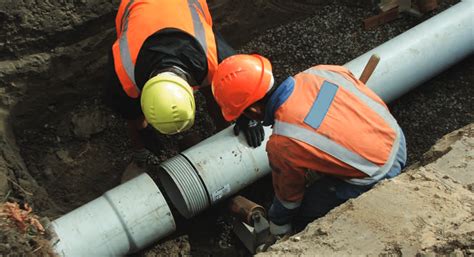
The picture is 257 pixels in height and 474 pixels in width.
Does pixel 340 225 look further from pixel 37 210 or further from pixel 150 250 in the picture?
pixel 37 210

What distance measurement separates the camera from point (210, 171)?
13.9ft

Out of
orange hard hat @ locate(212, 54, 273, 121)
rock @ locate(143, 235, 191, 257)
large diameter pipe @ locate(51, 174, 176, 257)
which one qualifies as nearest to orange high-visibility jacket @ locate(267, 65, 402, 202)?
orange hard hat @ locate(212, 54, 273, 121)

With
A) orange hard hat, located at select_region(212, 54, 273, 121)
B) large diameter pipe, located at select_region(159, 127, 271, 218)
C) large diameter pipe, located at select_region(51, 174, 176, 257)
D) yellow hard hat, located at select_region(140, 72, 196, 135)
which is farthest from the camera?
large diameter pipe, located at select_region(159, 127, 271, 218)

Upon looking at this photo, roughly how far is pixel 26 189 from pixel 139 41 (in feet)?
5.15

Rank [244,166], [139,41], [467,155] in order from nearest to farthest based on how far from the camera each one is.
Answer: [467,155] < [139,41] < [244,166]

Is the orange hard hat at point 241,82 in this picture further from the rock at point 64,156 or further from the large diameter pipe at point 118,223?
the rock at point 64,156

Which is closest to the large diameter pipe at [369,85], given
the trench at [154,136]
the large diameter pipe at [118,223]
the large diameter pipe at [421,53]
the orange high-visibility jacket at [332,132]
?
the large diameter pipe at [421,53]

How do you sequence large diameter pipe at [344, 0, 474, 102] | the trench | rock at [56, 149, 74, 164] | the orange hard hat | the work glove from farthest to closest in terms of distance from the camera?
rock at [56, 149, 74, 164]
large diameter pipe at [344, 0, 474, 102]
the trench
the work glove
the orange hard hat

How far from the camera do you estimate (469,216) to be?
267 cm

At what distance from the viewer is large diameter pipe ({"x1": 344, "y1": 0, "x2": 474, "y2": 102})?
481 centimetres

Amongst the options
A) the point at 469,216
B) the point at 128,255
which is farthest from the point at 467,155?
the point at 128,255

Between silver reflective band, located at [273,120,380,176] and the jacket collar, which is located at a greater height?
the jacket collar

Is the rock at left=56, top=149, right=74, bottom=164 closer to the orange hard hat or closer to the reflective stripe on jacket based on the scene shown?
the orange hard hat

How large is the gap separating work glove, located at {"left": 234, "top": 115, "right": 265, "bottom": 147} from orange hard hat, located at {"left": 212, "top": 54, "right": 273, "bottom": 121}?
0.82m
